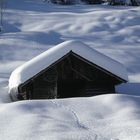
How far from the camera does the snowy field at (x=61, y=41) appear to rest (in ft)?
26.5

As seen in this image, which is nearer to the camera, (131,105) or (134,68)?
(131,105)

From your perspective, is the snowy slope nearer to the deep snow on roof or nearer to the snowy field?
the snowy field

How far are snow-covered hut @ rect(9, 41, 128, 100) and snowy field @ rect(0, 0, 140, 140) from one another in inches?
27.6

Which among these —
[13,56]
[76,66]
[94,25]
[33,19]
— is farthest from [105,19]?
[76,66]

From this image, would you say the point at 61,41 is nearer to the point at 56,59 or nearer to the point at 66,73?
the point at 66,73

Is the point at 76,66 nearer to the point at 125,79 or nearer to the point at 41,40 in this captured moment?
the point at 125,79

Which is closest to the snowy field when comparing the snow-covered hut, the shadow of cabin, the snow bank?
the snow bank

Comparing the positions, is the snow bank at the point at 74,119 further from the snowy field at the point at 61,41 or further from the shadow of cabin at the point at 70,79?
the shadow of cabin at the point at 70,79

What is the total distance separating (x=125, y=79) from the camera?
A: 13922 mm

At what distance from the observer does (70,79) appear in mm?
14359

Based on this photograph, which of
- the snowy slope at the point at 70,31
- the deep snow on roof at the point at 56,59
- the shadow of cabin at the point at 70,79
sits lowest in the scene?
the snowy slope at the point at 70,31

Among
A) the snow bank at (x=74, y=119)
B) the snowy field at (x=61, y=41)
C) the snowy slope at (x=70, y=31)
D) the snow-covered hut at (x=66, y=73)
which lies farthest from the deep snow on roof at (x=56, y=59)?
the snowy slope at (x=70, y=31)

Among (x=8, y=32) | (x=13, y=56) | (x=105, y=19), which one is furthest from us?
(x=105, y=19)

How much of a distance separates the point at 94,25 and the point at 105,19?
1.40 metres
